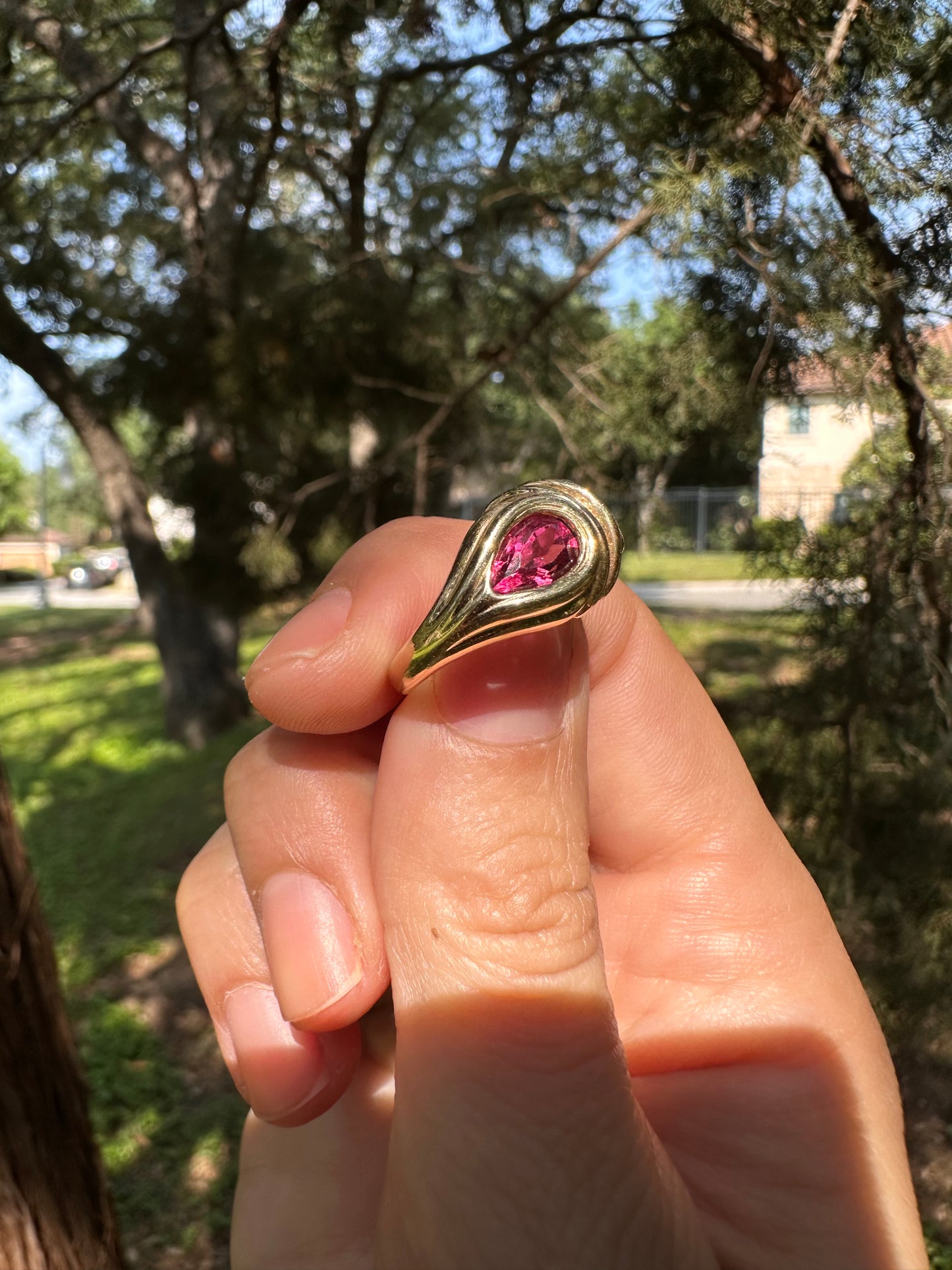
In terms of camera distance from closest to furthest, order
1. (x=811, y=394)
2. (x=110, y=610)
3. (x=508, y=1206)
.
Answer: (x=508, y=1206)
(x=811, y=394)
(x=110, y=610)

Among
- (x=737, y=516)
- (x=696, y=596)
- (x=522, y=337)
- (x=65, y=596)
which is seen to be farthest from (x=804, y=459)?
(x=65, y=596)

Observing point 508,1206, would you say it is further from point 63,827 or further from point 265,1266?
point 63,827

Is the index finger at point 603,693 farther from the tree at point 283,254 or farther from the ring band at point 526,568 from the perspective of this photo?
the tree at point 283,254

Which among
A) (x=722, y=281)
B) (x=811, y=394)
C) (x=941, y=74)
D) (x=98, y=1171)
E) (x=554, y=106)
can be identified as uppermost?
(x=554, y=106)

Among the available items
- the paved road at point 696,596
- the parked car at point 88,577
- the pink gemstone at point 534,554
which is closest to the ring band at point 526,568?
the pink gemstone at point 534,554

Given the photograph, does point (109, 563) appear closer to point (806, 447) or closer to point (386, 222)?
point (386, 222)

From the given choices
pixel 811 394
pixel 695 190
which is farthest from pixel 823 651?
pixel 695 190
